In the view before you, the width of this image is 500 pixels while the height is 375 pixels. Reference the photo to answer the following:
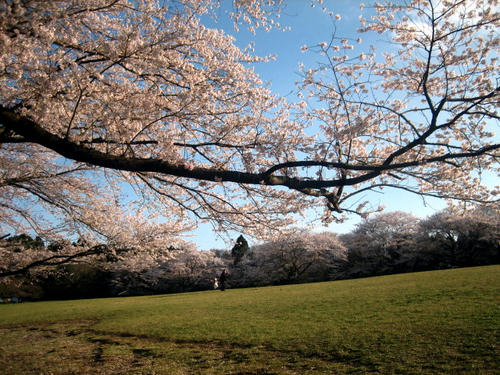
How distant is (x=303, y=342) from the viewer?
6.89m

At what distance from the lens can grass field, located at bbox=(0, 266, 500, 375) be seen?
5223mm

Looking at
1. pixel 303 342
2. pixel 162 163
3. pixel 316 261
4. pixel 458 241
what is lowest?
pixel 316 261

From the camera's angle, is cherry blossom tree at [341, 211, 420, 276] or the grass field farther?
cherry blossom tree at [341, 211, 420, 276]

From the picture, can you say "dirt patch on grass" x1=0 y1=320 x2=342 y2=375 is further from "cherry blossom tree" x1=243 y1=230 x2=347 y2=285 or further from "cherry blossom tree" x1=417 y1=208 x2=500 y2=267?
"cherry blossom tree" x1=417 y1=208 x2=500 y2=267

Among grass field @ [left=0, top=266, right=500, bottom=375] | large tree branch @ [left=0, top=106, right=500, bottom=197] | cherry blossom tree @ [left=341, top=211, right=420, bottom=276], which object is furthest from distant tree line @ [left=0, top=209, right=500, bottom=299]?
large tree branch @ [left=0, top=106, right=500, bottom=197]

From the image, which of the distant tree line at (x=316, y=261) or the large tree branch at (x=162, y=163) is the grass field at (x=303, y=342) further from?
the distant tree line at (x=316, y=261)

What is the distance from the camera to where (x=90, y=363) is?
22.3ft

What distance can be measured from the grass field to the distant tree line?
79.5 ft

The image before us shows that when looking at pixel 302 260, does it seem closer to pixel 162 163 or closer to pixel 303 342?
pixel 303 342

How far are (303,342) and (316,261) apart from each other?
35.2 metres

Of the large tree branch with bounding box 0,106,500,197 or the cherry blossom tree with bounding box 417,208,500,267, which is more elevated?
the large tree branch with bounding box 0,106,500,197

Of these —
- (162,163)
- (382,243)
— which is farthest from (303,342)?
(382,243)

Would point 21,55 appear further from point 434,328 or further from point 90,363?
point 434,328

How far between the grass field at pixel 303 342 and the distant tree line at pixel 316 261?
24243 millimetres
